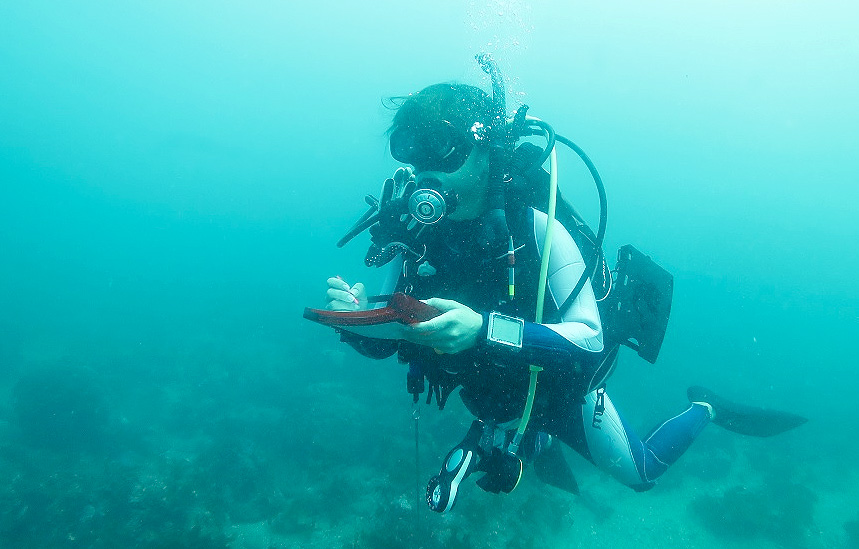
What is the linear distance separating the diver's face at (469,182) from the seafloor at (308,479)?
7.35 metres

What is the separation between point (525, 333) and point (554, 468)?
3.19m

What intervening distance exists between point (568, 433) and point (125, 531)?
9606 millimetres

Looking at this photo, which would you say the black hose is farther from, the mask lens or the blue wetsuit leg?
the blue wetsuit leg

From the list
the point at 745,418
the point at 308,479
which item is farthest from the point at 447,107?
the point at 308,479

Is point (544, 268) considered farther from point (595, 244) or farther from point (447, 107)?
point (447, 107)

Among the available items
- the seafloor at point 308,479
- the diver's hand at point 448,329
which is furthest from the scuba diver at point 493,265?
the seafloor at point 308,479

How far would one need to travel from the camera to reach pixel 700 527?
11344mm

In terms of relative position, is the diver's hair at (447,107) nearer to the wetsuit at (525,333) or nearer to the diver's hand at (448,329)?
the wetsuit at (525,333)

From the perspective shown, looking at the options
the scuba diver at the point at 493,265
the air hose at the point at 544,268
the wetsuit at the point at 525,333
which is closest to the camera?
the wetsuit at the point at 525,333

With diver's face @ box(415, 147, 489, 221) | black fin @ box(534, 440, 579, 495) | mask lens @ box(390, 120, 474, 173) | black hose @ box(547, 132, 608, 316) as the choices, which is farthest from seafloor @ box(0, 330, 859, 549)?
mask lens @ box(390, 120, 474, 173)

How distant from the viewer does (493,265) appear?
113 inches

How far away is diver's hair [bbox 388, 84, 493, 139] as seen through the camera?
2.96m

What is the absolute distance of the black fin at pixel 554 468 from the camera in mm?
4531

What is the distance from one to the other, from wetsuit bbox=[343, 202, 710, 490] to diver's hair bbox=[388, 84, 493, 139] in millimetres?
741
